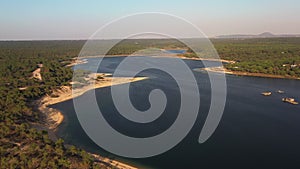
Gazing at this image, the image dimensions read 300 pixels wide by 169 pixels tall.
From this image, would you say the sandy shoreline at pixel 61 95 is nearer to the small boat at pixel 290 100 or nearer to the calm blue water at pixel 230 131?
the calm blue water at pixel 230 131

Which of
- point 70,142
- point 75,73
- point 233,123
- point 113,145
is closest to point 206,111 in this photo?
point 233,123

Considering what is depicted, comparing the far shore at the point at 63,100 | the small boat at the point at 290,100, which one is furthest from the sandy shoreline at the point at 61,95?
the small boat at the point at 290,100

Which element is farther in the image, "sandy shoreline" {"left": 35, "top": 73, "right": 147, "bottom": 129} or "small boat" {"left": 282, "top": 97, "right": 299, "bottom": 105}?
"small boat" {"left": 282, "top": 97, "right": 299, "bottom": 105}

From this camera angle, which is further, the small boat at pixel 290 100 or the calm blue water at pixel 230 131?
the small boat at pixel 290 100

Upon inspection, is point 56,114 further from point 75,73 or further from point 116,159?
point 75,73

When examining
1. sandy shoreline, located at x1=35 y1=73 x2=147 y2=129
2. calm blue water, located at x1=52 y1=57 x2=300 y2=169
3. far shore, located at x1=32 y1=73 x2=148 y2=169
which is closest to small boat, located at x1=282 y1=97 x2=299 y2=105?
calm blue water, located at x1=52 y1=57 x2=300 y2=169

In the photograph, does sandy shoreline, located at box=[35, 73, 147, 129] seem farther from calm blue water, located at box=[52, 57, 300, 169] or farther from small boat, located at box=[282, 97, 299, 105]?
small boat, located at box=[282, 97, 299, 105]

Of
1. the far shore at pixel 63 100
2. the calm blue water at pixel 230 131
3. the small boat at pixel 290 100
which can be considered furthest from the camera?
the small boat at pixel 290 100

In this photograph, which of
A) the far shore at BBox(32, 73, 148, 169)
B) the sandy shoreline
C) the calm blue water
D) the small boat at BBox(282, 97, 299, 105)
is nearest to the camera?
the far shore at BBox(32, 73, 148, 169)

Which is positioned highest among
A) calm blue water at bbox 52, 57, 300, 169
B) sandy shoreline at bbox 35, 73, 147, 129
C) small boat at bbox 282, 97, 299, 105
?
sandy shoreline at bbox 35, 73, 147, 129
